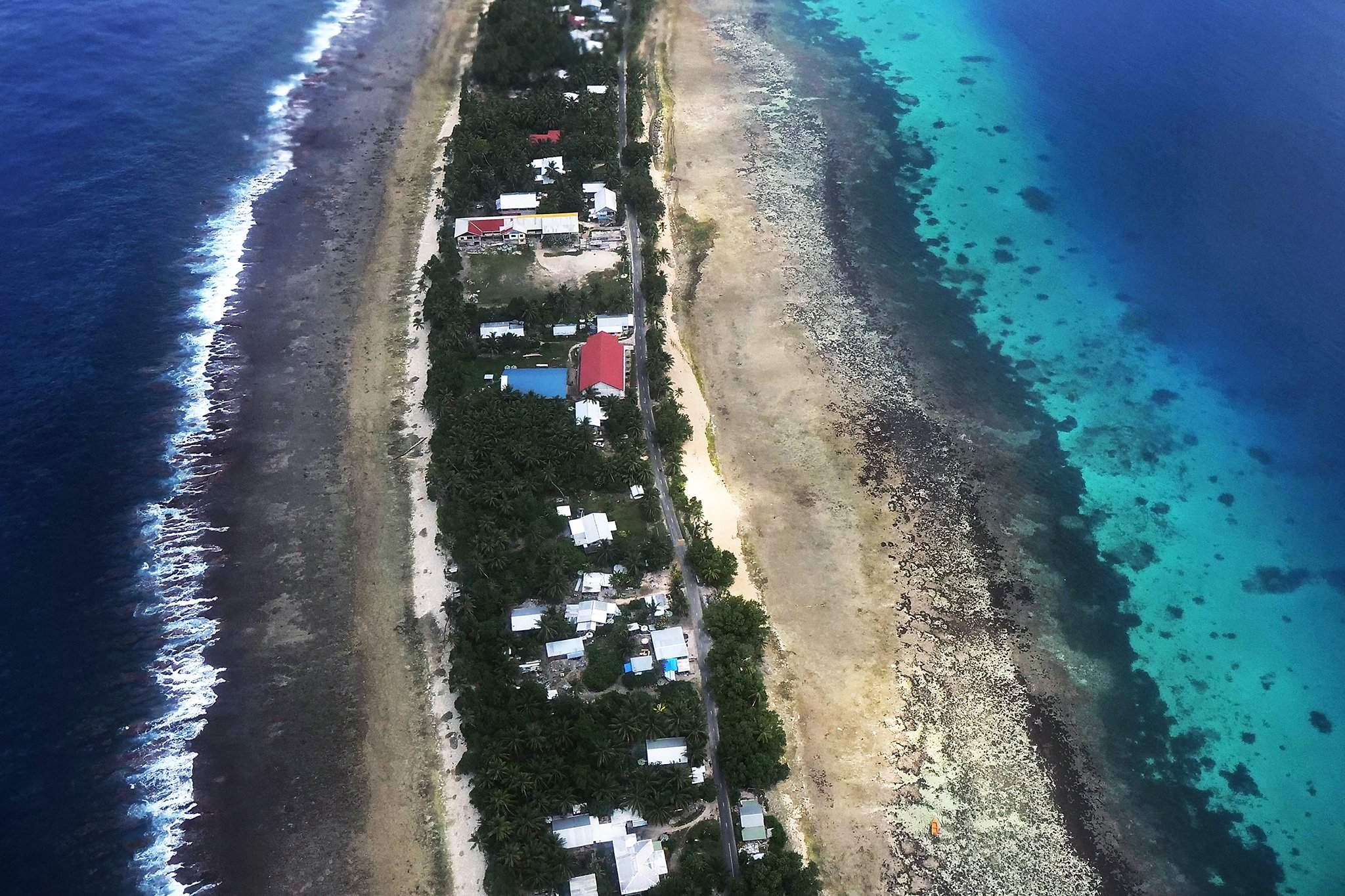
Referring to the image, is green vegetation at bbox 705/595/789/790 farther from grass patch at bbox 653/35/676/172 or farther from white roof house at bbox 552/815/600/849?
grass patch at bbox 653/35/676/172

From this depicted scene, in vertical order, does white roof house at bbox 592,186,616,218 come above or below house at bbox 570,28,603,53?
below

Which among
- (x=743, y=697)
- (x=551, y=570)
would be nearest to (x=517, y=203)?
(x=551, y=570)

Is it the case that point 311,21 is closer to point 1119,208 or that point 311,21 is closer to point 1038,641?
point 1119,208

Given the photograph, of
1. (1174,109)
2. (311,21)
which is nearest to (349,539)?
(311,21)

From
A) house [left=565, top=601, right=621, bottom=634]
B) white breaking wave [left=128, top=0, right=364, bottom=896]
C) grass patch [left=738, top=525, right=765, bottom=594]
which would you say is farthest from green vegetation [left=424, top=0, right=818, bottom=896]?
white breaking wave [left=128, top=0, right=364, bottom=896]

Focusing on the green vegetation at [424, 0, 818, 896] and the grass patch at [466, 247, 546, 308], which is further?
the grass patch at [466, 247, 546, 308]
